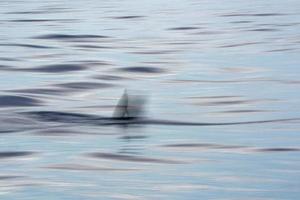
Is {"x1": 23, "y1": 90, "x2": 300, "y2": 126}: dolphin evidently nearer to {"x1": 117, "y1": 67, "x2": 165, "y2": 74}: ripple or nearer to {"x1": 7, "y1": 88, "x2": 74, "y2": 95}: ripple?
{"x1": 7, "y1": 88, "x2": 74, "y2": 95}: ripple

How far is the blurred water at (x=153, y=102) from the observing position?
6.50 metres

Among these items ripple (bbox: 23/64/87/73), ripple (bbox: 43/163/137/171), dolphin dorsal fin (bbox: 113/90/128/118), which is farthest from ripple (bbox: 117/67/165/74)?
ripple (bbox: 43/163/137/171)

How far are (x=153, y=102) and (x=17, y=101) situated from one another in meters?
0.98

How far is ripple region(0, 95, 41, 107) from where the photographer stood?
31.4 ft

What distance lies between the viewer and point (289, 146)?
7.68 meters

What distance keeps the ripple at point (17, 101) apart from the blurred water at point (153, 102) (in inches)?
0.4

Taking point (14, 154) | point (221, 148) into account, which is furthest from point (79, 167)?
point (221, 148)

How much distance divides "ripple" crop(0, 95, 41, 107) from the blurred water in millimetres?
10

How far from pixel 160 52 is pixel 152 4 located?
27.2ft

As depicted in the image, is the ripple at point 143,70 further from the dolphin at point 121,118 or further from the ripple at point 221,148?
the ripple at point 221,148

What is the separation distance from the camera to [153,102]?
9.80m

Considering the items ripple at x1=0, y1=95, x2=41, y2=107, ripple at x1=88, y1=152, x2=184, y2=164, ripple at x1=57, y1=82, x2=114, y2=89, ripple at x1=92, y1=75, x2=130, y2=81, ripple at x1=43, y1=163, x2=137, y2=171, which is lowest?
ripple at x1=92, y1=75, x2=130, y2=81

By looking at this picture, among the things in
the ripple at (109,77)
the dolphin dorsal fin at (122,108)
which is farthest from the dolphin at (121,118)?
the ripple at (109,77)

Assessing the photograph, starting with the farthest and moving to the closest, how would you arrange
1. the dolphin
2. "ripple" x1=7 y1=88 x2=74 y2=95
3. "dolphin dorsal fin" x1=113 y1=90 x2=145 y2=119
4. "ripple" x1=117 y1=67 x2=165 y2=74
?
"ripple" x1=117 y1=67 x2=165 y2=74, "ripple" x1=7 y1=88 x2=74 y2=95, "dolphin dorsal fin" x1=113 y1=90 x2=145 y2=119, the dolphin
